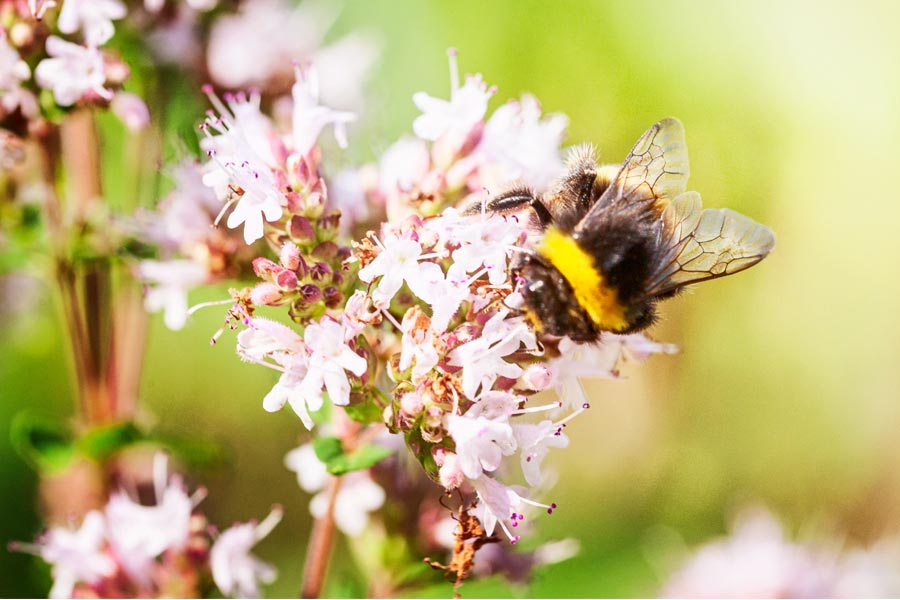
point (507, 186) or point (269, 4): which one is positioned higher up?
point (269, 4)

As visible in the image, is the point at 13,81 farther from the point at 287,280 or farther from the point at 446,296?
the point at 446,296

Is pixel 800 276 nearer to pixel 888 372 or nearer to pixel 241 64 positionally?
pixel 888 372

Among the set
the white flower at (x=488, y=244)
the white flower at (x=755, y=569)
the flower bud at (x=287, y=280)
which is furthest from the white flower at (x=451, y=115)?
the white flower at (x=755, y=569)

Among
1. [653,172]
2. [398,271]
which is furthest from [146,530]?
[653,172]

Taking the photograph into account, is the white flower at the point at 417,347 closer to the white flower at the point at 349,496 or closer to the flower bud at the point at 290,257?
the flower bud at the point at 290,257

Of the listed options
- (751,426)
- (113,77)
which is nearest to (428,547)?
(113,77)

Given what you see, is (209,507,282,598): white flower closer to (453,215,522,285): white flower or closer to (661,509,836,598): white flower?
(453,215,522,285): white flower

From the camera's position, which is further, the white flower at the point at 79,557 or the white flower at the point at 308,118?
the white flower at the point at 79,557

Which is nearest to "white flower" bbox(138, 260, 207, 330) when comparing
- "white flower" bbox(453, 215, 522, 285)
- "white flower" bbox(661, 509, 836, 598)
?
"white flower" bbox(453, 215, 522, 285)
